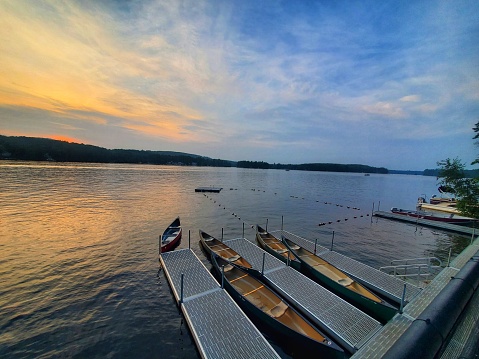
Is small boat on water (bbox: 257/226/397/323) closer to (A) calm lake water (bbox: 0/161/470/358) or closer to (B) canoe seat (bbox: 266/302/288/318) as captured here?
(B) canoe seat (bbox: 266/302/288/318)

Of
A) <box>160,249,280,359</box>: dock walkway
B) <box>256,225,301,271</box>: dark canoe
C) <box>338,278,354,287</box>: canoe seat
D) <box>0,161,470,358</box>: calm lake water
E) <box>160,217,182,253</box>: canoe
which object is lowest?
<box>0,161,470,358</box>: calm lake water

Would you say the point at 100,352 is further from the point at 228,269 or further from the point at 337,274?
the point at 337,274

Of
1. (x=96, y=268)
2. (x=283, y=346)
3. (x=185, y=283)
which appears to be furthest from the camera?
(x=96, y=268)

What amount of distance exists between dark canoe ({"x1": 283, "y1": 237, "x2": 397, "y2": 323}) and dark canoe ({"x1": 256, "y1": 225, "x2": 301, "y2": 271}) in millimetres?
455

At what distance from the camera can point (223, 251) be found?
20172mm

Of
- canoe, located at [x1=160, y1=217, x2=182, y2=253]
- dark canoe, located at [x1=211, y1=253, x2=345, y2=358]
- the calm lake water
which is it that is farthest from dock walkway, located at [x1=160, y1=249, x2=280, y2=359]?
canoe, located at [x1=160, y1=217, x2=182, y2=253]

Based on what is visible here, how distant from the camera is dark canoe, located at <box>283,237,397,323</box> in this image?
11938 millimetres

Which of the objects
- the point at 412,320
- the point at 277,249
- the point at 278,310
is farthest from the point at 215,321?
the point at 277,249

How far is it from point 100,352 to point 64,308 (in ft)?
15.8

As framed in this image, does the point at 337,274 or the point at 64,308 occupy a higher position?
the point at 337,274

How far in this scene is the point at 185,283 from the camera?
14.5 m

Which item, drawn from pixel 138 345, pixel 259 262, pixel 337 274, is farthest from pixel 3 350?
pixel 337 274

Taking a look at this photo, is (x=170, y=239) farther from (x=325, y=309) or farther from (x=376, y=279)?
(x=376, y=279)

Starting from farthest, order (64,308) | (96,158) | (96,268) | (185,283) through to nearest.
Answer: (96,158) → (96,268) → (185,283) → (64,308)
